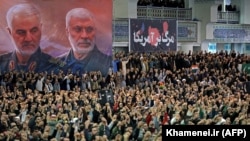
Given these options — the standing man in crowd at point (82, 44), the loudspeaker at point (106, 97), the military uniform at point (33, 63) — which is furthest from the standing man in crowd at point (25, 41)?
the loudspeaker at point (106, 97)

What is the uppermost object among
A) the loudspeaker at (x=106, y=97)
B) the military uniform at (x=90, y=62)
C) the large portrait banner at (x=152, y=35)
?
the large portrait banner at (x=152, y=35)

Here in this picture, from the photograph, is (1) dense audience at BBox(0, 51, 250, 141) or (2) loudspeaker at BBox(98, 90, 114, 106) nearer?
(1) dense audience at BBox(0, 51, 250, 141)

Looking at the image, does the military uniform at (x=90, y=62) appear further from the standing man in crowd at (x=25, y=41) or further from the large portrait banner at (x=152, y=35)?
the large portrait banner at (x=152, y=35)

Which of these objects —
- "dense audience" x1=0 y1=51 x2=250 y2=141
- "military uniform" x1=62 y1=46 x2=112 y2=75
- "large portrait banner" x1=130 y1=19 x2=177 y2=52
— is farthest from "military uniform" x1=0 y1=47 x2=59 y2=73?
"large portrait banner" x1=130 y1=19 x2=177 y2=52

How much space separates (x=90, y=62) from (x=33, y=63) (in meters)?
2.63

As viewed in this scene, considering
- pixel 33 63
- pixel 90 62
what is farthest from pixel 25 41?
pixel 90 62

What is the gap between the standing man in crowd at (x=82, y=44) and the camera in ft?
76.6

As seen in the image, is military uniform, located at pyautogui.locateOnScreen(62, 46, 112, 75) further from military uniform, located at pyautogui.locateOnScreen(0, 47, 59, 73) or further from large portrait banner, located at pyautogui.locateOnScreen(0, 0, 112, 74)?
military uniform, located at pyautogui.locateOnScreen(0, 47, 59, 73)

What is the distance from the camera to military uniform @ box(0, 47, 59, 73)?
21.6 metres

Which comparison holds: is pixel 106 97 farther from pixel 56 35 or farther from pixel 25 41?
pixel 56 35

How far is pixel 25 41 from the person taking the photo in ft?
72.6

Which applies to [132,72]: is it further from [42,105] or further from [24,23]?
[42,105]

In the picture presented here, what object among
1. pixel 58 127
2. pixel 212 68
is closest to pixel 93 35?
pixel 212 68

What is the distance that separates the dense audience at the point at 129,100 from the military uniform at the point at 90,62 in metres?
0.57
